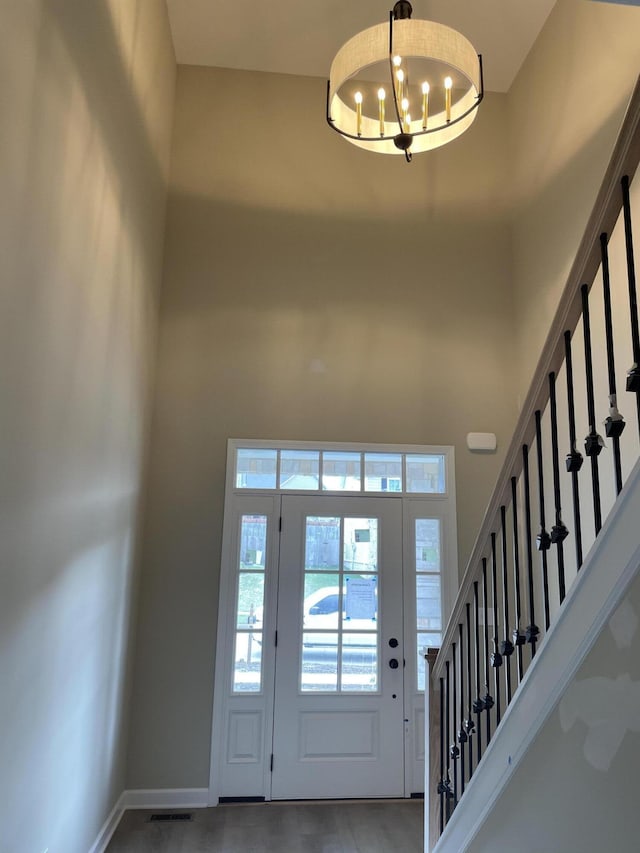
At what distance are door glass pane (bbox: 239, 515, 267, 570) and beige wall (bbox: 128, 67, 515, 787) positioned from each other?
0.65 ft

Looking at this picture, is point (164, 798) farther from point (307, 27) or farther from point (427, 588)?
point (307, 27)

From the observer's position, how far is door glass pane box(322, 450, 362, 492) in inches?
180

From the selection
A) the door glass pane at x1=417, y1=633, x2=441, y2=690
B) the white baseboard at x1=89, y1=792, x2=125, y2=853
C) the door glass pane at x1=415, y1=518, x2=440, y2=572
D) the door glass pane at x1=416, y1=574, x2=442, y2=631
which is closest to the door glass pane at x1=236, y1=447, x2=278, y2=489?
the door glass pane at x1=415, y1=518, x2=440, y2=572

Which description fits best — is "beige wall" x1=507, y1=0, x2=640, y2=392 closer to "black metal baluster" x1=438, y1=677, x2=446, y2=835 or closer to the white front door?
the white front door

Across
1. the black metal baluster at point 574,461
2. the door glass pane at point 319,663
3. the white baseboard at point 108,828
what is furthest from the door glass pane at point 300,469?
the black metal baluster at point 574,461

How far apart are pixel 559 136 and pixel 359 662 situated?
13.7 ft

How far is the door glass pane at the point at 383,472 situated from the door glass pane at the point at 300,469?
40cm

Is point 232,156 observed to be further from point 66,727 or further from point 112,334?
point 66,727

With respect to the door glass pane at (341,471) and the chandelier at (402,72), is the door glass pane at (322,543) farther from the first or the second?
the chandelier at (402,72)

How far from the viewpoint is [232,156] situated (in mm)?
4914

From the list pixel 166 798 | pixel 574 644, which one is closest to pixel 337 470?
pixel 166 798

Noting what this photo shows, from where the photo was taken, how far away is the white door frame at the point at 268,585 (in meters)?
4.10

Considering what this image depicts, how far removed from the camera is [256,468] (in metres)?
4.54

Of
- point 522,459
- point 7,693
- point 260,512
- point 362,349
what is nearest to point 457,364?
point 362,349
